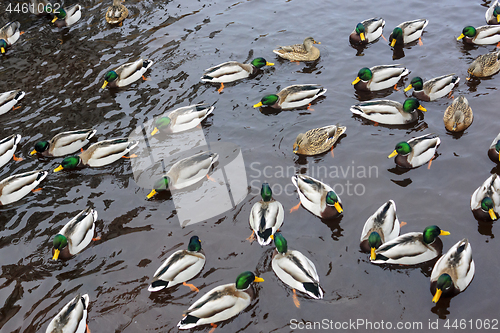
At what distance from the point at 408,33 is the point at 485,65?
86.5 inches

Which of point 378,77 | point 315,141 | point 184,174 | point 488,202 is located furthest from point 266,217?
point 378,77

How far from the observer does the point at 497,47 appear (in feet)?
33.5

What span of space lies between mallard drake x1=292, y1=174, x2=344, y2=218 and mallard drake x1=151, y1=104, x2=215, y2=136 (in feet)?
9.24

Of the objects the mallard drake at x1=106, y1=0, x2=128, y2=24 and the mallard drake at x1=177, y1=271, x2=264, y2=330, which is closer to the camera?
the mallard drake at x1=177, y1=271, x2=264, y2=330

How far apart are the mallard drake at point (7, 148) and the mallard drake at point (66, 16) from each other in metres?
5.38

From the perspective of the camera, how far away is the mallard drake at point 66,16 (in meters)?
12.1

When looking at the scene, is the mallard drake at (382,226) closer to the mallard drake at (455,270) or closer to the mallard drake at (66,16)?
the mallard drake at (455,270)

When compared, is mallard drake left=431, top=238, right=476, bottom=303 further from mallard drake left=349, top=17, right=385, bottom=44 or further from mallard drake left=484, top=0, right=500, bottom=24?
mallard drake left=484, top=0, right=500, bottom=24

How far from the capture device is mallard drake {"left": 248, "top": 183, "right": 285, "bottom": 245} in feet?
20.3

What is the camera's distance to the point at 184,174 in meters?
7.26

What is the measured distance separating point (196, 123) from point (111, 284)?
3841 mm

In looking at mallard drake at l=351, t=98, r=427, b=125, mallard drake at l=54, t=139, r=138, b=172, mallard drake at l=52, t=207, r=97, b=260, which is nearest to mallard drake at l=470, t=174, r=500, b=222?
mallard drake at l=351, t=98, r=427, b=125

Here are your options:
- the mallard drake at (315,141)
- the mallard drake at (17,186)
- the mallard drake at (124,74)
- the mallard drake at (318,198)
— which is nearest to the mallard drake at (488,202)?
the mallard drake at (318,198)

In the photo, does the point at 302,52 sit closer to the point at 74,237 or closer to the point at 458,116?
the point at 458,116
